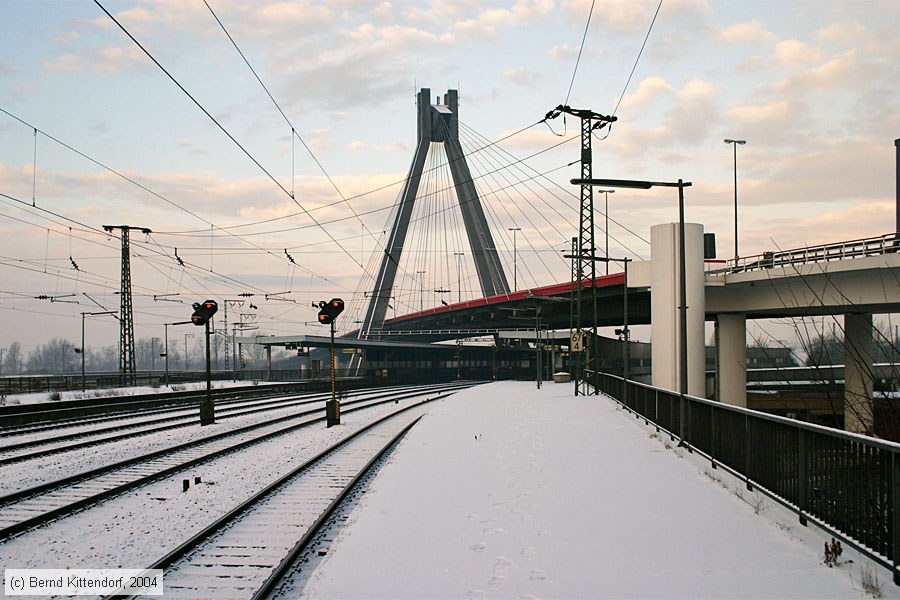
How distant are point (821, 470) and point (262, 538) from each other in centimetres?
694

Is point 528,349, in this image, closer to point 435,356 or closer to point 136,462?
point 435,356

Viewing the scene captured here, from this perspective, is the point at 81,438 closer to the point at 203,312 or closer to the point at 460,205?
the point at 203,312

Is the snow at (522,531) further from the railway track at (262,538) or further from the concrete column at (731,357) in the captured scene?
the concrete column at (731,357)

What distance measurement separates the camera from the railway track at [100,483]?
11258 mm

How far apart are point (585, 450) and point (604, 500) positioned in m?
5.72

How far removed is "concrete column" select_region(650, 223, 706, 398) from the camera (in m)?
39.3

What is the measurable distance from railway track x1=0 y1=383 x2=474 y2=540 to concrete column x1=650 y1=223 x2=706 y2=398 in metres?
24.1

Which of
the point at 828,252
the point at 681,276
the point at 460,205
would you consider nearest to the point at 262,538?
the point at 681,276

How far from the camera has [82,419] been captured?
2984 cm

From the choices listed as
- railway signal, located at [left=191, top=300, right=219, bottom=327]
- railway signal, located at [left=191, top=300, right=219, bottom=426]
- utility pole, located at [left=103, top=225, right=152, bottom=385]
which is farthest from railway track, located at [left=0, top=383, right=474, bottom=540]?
utility pole, located at [left=103, top=225, right=152, bottom=385]

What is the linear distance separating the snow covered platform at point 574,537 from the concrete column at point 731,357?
108ft

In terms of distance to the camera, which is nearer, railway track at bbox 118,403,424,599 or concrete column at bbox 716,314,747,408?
railway track at bbox 118,403,424,599

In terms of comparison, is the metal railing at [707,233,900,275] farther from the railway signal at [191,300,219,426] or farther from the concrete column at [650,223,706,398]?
the railway signal at [191,300,219,426]

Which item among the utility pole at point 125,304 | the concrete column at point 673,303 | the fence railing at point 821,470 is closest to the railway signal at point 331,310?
the fence railing at point 821,470
